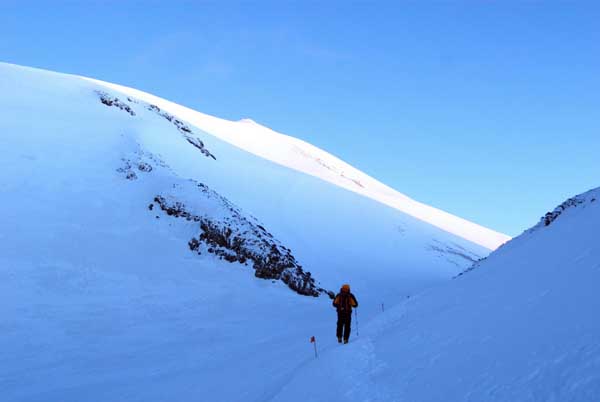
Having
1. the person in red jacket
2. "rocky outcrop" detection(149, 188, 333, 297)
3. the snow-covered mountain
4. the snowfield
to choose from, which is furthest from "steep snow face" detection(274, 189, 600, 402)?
"rocky outcrop" detection(149, 188, 333, 297)

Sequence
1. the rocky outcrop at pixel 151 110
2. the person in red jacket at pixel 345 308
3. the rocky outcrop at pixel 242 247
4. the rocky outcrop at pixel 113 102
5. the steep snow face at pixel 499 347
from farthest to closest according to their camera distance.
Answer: the rocky outcrop at pixel 151 110
the rocky outcrop at pixel 113 102
the rocky outcrop at pixel 242 247
the person in red jacket at pixel 345 308
the steep snow face at pixel 499 347

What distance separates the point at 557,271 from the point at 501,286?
1.41 meters

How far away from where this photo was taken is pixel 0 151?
24641mm

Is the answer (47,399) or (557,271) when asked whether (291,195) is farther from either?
(557,271)

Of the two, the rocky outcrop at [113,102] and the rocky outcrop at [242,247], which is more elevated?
the rocky outcrop at [113,102]

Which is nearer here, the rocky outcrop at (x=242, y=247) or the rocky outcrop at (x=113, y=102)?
the rocky outcrop at (x=242, y=247)

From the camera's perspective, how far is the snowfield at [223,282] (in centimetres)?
557

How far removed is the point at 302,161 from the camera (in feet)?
196

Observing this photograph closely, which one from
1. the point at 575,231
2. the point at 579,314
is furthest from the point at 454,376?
the point at 575,231

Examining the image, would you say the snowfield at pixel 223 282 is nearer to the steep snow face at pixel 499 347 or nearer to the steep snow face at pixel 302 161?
the steep snow face at pixel 499 347

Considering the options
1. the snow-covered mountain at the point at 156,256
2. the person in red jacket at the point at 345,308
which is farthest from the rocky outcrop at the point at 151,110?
the person in red jacket at the point at 345,308

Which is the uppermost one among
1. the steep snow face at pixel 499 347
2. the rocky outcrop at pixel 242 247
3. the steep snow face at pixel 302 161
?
the steep snow face at pixel 302 161

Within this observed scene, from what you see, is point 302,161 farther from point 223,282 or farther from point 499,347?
point 499,347

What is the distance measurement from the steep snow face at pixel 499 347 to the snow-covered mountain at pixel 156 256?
2.14 meters
